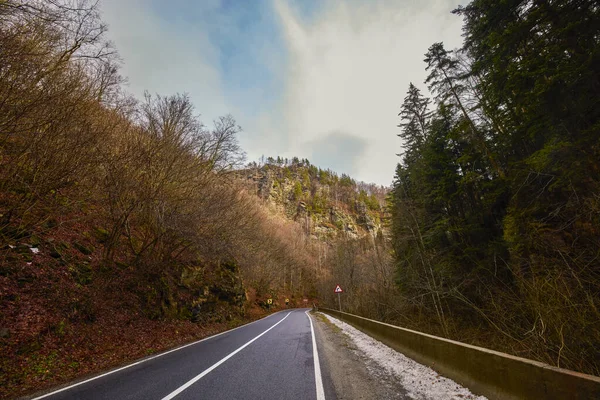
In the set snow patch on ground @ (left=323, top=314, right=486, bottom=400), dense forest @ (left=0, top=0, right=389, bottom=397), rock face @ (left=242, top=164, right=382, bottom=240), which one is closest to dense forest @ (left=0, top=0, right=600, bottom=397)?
dense forest @ (left=0, top=0, right=389, bottom=397)

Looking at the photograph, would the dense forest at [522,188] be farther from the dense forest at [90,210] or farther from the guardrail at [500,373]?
the dense forest at [90,210]

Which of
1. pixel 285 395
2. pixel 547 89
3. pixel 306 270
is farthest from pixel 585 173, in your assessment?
pixel 306 270

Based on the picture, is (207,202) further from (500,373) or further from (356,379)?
(500,373)

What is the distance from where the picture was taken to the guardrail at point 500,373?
2393 millimetres

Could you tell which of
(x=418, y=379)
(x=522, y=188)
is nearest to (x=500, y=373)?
(x=418, y=379)

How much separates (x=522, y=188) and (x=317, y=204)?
10119cm

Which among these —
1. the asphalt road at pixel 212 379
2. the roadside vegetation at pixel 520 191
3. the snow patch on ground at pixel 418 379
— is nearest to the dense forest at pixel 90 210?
the asphalt road at pixel 212 379

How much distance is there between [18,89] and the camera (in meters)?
5.62

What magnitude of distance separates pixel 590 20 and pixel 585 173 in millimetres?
4718

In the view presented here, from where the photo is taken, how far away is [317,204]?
4360 inches

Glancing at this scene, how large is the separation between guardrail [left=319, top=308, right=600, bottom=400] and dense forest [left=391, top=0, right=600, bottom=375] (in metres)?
0.63

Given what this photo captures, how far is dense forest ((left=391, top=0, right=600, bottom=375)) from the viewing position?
4.28 meters

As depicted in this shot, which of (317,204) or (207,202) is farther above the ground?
(317,204)

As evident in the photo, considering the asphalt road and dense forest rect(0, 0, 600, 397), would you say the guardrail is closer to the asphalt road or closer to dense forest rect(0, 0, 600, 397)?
dense forest rect(0, 0, 600, 397)
